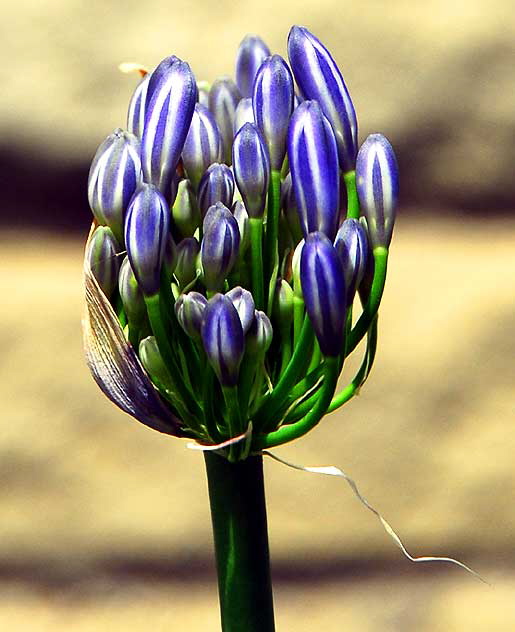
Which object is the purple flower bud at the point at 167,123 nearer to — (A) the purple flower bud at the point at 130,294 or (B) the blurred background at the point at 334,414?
(A) the purple flower bud at the point at 130,294

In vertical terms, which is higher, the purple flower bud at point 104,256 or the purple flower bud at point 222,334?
the purple flower bud at point 104,256

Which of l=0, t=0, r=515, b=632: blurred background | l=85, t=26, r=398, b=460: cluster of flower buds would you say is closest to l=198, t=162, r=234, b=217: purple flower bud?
l=85, t=26, r=398, b=460: cluster of flower buds

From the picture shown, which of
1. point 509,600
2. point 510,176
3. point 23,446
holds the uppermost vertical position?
point 510,176

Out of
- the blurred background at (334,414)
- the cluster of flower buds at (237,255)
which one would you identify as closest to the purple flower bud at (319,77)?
the cluster of flower buds at (237,255)

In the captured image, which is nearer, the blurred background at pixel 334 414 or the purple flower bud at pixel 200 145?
the purple flower bud at pixel 200 145

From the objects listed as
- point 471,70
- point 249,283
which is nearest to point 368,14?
point 471,70

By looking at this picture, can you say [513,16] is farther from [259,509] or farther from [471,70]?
[259,509]

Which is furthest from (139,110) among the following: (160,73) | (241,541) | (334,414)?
(334,414)

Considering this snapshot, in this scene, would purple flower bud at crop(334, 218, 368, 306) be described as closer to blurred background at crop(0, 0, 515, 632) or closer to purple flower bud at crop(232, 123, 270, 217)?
purple flower bud at crop(232, 123, 270, 217)
